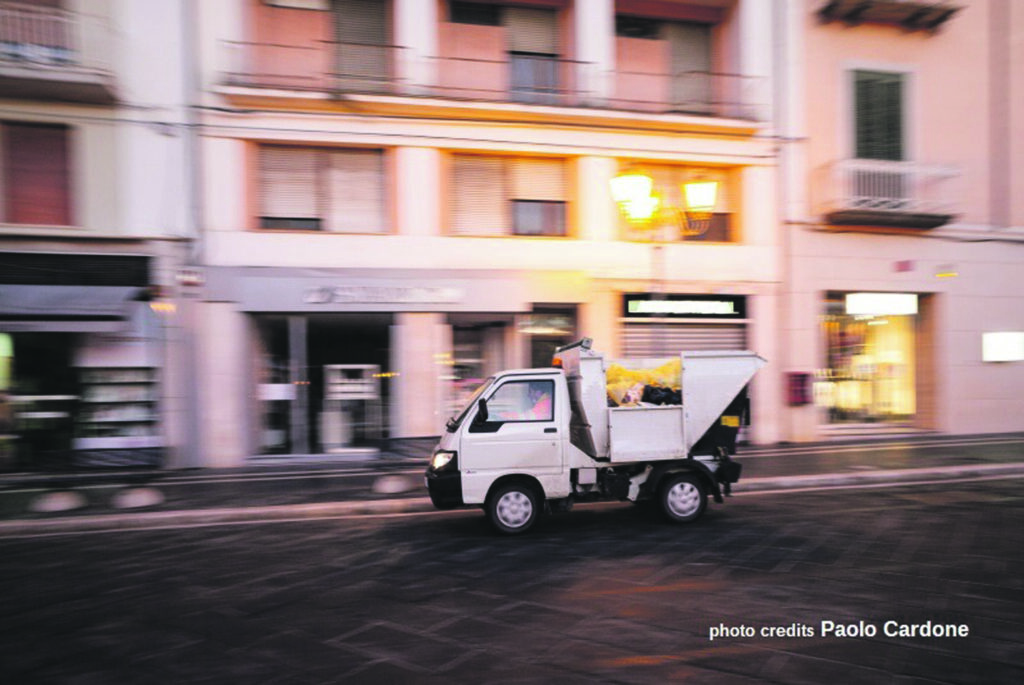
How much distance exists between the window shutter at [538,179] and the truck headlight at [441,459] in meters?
8.33

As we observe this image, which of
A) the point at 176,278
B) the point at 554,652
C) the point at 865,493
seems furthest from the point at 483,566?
the point at 176,278

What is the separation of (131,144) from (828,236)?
15.2 m

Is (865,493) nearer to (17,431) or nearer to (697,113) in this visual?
(697,113)

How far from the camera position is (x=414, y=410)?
13.7m

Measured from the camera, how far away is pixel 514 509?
766 cm

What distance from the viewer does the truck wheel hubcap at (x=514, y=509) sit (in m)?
7.62

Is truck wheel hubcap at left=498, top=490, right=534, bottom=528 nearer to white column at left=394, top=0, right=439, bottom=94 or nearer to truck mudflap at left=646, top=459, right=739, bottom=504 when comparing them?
truck mudflap at left=646, top=459, right=739, bottom=504

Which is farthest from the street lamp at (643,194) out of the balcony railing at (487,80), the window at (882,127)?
the window at (882,127)

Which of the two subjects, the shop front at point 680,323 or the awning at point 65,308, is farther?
the shop front at point 680,323

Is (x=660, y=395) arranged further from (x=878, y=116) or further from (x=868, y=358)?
(x=878, y=116)

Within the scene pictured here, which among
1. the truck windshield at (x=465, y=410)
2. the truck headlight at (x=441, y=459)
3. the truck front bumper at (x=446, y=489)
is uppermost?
the truck windshield at (x=465, y=410)

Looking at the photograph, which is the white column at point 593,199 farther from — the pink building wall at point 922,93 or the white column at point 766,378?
the pink building wall at point 922,93

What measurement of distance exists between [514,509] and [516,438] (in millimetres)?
829

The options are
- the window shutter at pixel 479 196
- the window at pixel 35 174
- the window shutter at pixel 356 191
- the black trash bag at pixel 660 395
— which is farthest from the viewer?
the window shutter at pixel 479 196
